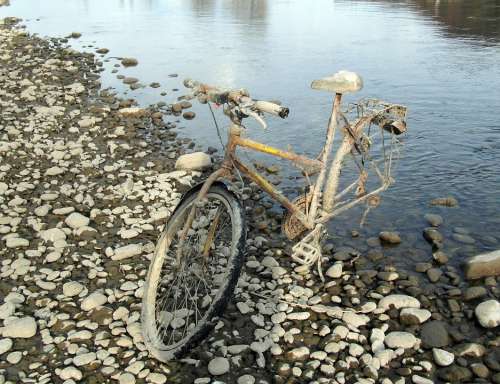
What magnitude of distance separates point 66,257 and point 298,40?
23.7 m

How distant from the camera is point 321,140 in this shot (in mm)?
11211

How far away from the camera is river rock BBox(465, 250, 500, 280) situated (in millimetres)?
5672

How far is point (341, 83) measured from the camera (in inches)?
194

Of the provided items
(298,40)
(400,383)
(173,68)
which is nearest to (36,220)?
(400,383)

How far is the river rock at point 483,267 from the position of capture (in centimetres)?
567

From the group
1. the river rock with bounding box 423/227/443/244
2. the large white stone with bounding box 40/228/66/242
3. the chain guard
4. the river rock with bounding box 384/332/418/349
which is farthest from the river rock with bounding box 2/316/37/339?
the river rock with bounding box 423/227/443/244

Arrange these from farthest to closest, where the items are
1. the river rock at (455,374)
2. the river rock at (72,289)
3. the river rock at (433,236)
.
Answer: the river rock at (433,236) → the river rock at (72,289) → the river rock at (455,374)

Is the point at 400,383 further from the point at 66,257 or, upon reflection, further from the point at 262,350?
the point at 66,257

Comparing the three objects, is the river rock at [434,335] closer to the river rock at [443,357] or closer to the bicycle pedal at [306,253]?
the river rock at [443,357]

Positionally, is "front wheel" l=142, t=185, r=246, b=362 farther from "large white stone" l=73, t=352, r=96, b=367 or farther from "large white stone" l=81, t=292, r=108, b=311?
"large white stone" l=81, t=292, r=108, b=311

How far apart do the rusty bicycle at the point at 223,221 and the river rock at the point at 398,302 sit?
0.89m

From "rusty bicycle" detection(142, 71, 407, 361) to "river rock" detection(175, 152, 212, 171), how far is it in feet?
11.6

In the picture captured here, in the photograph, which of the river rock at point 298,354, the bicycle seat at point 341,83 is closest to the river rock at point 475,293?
the river rock at point 298,354

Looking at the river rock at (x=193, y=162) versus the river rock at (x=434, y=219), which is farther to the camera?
the river rock at (x=193, y=162)
